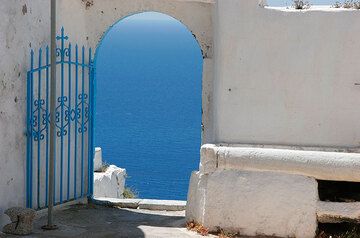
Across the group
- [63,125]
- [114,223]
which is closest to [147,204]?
[114,223]

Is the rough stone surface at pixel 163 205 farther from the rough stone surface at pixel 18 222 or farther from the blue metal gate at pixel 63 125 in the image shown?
the rough stone surface at pixel 18 222

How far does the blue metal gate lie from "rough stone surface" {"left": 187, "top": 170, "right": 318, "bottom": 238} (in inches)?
81.8

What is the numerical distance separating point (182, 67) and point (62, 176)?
8382cm

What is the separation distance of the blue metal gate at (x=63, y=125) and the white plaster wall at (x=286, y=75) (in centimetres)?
189

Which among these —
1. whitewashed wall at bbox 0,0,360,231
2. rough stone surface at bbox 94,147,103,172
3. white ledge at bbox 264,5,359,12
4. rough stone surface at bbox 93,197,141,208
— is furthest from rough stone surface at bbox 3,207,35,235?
rough stone surface at bbox 94,147,103,172

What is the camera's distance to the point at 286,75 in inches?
338

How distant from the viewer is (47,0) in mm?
8984

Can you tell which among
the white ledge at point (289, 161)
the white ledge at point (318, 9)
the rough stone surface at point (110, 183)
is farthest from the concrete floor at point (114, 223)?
the white ledge at point (318, 9)

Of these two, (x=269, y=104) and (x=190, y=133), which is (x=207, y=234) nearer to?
(x=269, y=104)

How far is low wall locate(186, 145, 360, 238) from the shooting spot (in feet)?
25.6

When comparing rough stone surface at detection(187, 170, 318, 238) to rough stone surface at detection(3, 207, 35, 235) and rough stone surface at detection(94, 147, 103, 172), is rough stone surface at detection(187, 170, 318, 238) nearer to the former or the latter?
rough stone surface at detection(3, 207, 35, 235)

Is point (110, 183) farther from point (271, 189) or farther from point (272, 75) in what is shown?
point (271, 189)

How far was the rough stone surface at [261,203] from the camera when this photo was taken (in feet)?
25.7

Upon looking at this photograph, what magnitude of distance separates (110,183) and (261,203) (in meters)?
5.48
